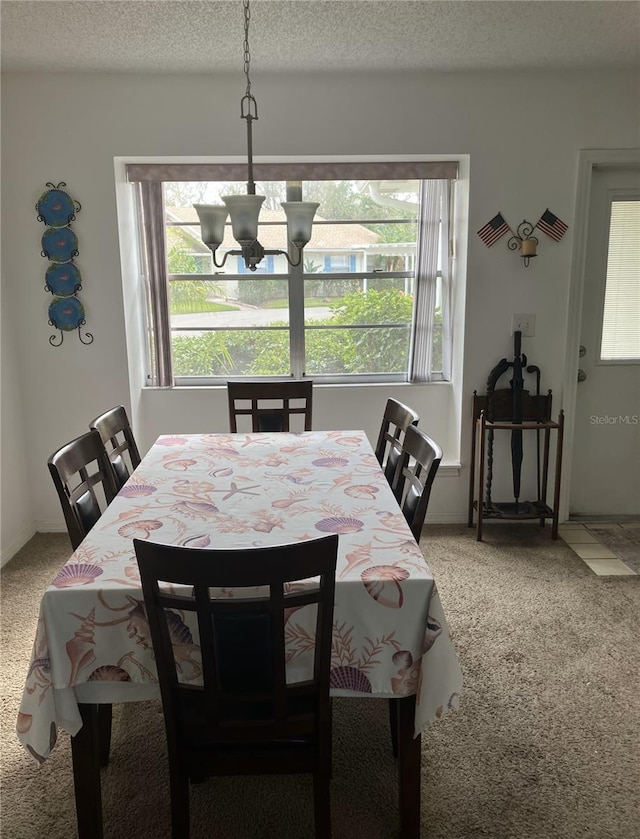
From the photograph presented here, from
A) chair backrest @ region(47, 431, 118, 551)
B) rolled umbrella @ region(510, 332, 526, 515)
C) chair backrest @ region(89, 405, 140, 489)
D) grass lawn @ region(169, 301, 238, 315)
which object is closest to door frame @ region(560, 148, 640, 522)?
rolled umbrella @ region(510, 332, 526, 515)

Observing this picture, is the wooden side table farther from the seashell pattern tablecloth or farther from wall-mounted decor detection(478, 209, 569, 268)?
the seashell pattern tablecloth

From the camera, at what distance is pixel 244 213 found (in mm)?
1772

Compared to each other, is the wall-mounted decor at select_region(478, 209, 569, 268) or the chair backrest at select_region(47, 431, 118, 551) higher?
the wall-mounted decor at select_region(478, 209, 569, 268)

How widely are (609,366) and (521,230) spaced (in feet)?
3.16

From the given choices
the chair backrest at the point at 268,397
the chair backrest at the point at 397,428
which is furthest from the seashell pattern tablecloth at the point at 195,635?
the chair backrest at the point at 268,397

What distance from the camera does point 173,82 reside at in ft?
10.1

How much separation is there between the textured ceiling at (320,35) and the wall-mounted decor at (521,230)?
73 centimetres

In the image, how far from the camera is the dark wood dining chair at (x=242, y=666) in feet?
3.76

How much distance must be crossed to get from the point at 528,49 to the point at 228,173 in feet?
5.18

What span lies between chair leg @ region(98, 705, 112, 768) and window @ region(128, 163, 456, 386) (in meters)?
2.10

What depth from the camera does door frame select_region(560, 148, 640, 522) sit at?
3209 millimetres

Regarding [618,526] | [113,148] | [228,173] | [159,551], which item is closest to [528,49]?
[228,173]

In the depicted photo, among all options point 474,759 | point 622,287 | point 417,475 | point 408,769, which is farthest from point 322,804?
point 622,287

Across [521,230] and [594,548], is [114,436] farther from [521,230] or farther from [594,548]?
[594,548]
